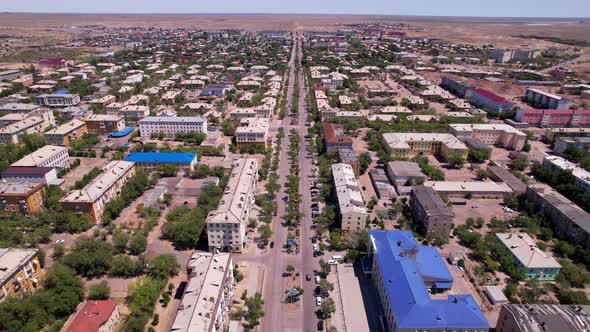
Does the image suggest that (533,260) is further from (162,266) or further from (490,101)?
(490,101)

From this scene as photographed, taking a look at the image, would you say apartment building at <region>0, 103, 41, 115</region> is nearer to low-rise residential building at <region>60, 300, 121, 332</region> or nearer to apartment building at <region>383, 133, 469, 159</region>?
low-rise residential building at <region>60, 300, 121, 332</region>

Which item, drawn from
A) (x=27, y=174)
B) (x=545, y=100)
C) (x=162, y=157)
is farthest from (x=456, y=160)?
(x=27, y=174)

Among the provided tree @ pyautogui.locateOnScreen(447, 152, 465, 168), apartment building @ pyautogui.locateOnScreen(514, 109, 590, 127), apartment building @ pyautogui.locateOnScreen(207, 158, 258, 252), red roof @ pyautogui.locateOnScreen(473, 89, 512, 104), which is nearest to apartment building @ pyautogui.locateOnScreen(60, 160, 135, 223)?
apartment building @ pyautogui.locateOnScreen(207, 158, 258, 252)

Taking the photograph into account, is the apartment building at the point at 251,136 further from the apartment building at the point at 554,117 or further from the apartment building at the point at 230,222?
the apartment building at the point at 554,117

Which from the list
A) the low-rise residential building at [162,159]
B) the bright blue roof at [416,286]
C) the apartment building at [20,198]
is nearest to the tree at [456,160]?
the bright blue roof at [416,286]

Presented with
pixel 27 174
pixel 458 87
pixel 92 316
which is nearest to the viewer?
pixel 92 316
